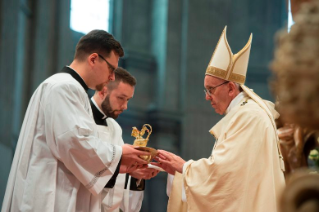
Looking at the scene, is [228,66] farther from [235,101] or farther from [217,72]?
[235,101]

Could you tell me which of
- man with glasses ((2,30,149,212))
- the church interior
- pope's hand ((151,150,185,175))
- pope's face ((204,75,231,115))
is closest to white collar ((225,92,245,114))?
pope's face ((204,75,231,115))

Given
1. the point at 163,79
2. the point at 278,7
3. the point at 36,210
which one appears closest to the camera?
the point at 36,210

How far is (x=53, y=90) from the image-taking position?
11.3 ft

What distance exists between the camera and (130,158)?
11.8ft

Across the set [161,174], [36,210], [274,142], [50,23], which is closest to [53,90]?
[36,210]

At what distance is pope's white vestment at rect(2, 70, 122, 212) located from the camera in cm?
326

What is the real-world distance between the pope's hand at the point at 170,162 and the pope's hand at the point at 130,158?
33 centimetres

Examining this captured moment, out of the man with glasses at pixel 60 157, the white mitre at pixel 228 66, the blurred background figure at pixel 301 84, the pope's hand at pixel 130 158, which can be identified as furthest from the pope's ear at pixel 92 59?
the blurred background figure at pixel 301 84

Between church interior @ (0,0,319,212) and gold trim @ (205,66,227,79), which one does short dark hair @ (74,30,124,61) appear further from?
church interior @ (0,0,319,212)

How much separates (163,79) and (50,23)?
3.36 meters

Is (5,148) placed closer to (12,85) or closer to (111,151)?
(12,85)

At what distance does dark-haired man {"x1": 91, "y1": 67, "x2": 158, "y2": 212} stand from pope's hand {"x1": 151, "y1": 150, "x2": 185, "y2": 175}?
0.21 meters

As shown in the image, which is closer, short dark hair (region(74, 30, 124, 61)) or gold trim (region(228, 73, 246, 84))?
short dark hair (region(74, 30, 124, 61))

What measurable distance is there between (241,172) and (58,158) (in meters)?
1.37
